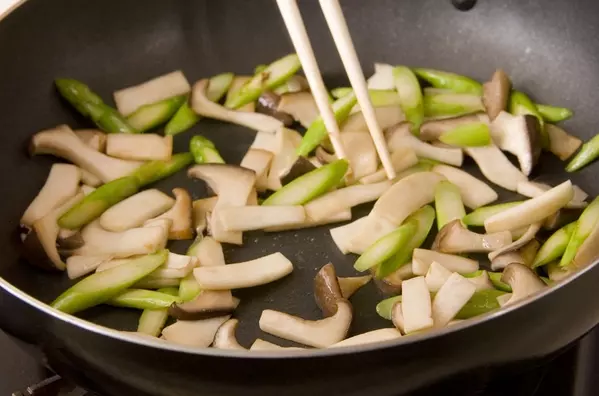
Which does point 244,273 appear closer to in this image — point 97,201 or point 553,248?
point 97,201

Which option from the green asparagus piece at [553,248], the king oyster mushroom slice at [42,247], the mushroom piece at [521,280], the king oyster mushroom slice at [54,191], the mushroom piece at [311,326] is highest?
the king oyster mushroom slice at [54,191]

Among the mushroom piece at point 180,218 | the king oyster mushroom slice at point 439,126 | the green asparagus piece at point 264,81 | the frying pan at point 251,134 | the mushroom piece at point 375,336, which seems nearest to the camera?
the frying pan at point 251,134

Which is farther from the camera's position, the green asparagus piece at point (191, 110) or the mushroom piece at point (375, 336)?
the green asparagus piece at point (191, 110)

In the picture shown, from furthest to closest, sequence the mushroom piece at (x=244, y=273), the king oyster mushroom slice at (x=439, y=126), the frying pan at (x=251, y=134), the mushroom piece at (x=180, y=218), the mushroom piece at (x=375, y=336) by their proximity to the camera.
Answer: the king oyster mushroom slice at (x=439, y=126), the mushroom piece at (x=180, y=218), the mushroom piece at (x=244, y=273), the mushroom piece at (x=375, y=336), the frying pan at (x=251, y=134)

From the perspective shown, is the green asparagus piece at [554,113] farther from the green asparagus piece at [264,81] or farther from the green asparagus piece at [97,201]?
the green asparagus piece at [97,201]

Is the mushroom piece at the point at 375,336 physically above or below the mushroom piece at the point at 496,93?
below

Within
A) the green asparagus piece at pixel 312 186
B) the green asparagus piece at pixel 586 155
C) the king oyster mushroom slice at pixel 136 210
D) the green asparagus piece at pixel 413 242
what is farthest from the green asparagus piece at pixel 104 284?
the green asparagus piece at pixel 586 155

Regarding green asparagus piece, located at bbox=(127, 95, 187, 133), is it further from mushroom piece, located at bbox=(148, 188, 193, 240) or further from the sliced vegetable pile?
mushroom piece, located at bbox=(148, 188, 193, 240)

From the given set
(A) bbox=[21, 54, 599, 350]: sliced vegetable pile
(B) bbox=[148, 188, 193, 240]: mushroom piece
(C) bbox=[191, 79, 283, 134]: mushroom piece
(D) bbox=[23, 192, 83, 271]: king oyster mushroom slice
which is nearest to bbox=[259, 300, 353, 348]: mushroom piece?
(A) bbox=[21, 54, 599, 350]: sliced vegetable pile

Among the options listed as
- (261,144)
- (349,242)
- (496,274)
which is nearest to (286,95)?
(261,144)
